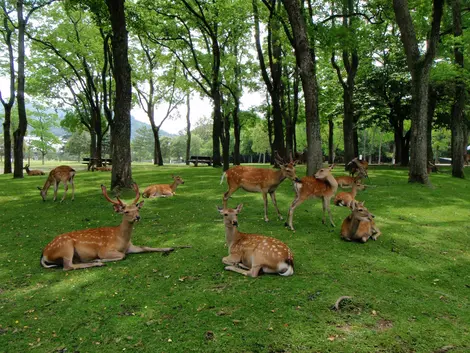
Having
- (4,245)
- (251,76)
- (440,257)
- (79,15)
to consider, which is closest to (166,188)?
(4,245)

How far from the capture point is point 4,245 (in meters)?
6.81

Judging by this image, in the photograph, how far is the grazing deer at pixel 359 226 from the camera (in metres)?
6.64

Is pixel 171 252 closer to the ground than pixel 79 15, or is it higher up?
closer to the ground

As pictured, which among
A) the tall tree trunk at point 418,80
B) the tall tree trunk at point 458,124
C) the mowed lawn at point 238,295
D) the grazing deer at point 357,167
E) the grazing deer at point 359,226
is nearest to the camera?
the mowed lawn at point 238,295

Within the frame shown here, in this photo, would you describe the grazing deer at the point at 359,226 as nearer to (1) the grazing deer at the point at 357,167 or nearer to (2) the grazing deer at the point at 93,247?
(2) the grazing deer at the point at 93,247

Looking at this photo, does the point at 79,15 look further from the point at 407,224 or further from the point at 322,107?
the point at 407,224

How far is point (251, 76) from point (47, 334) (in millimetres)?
32647

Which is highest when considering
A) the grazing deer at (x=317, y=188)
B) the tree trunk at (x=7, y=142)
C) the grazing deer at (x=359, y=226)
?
the tree trunk at (x=7, y=142)

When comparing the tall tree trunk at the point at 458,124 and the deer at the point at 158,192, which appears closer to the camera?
the deer at the point at 158,192

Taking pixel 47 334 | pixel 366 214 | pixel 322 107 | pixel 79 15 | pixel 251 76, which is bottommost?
pixel 47 334

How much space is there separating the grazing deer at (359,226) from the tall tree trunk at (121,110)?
7250 millimetres

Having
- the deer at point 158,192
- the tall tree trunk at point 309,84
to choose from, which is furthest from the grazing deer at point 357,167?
the deer at point 158,192

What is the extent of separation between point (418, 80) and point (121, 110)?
37.3 feet

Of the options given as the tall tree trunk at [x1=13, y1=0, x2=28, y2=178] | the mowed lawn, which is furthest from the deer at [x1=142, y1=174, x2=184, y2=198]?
the tall tree trunk at [x1=13, y1=0, x2=28, y2=178]
